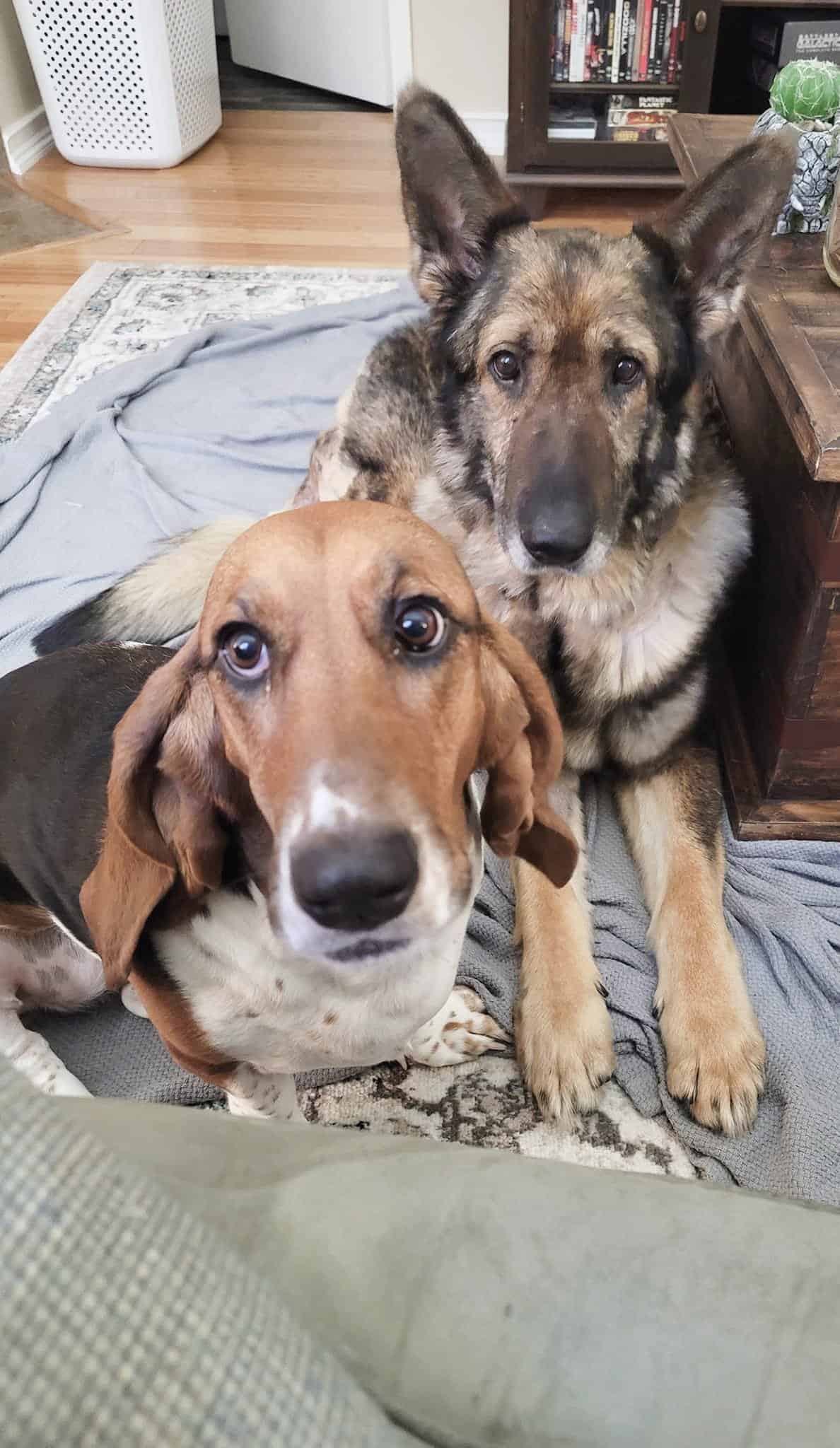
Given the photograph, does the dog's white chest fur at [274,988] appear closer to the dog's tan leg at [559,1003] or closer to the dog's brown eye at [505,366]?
the dog's tan leg at [559,1003]

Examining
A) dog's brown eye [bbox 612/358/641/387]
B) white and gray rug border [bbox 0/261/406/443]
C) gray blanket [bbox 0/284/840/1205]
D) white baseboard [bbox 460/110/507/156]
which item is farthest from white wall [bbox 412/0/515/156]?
dog's brown eye [bbox 612/358/641/387]

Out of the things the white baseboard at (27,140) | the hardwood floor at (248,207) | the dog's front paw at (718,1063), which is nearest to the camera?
the dog's front paw at (718,1063)

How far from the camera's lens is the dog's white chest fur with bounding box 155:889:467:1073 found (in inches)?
42.6

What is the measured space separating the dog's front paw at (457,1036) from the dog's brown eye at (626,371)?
100cm

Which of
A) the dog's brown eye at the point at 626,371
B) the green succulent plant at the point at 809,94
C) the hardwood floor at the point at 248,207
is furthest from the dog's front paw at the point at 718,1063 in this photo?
the hardwood floor at the point at 248,207

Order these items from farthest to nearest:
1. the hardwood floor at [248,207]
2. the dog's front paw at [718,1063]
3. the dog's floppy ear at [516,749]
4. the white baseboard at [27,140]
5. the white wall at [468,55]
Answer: the white baseboard at [27,140], the white wall at [468,55], the hardwood floor at [248,207], the dog's front paw at [718,1063], the dog's floppy ear at [516,749]

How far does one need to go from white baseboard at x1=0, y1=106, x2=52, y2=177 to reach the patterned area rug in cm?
143

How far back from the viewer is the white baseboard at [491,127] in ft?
15.2

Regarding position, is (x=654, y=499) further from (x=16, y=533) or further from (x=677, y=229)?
(x=16, y=533)

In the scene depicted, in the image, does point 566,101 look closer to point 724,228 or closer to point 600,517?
point 724,228

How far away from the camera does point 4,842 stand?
1.30 m

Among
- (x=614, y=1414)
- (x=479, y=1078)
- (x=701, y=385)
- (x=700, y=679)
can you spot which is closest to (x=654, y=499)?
(x=701, y=385)

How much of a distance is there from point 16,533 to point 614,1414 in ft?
8.16

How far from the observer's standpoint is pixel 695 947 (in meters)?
1.56
